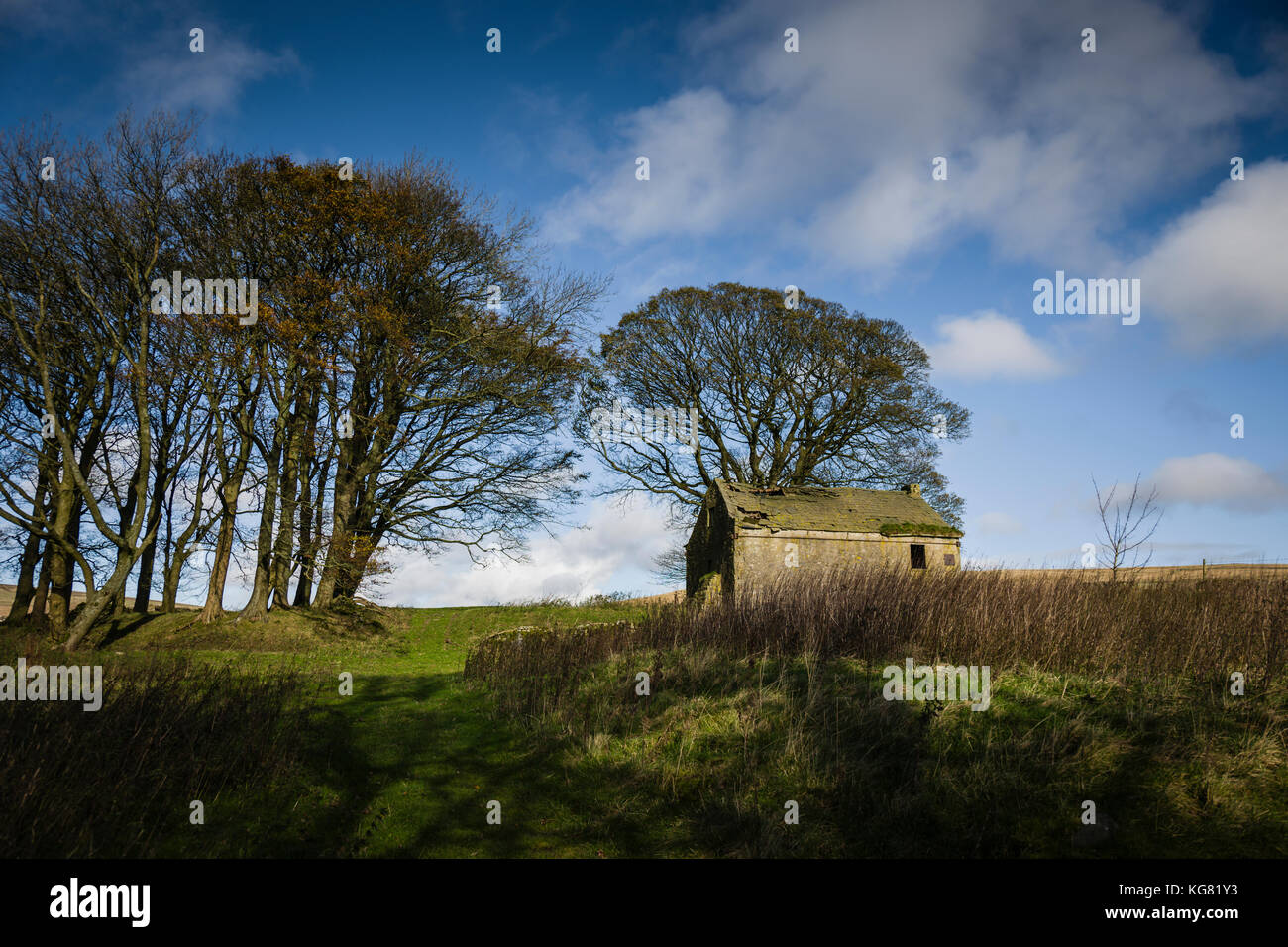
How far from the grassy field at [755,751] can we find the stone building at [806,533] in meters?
11.6

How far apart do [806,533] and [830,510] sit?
6.51ft

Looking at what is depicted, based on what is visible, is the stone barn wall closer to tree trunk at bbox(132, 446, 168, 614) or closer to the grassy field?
the grassy field

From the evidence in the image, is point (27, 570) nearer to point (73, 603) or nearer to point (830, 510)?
point (73, 603)

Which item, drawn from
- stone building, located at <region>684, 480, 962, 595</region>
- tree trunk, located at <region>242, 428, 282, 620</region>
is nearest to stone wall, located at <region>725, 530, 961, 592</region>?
stone building, located at <region>684, 480, 962, 595</region>

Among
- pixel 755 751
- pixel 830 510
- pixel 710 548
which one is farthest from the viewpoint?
pixel 710 548

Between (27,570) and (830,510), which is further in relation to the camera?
(830,510)

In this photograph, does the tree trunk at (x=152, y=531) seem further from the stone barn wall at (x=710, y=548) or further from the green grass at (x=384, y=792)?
the stone barn wall at (x=710, y=548)

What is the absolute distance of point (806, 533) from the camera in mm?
23969

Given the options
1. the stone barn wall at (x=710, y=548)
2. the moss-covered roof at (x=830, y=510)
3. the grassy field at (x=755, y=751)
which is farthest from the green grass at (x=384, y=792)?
the moss-covered roof at (x=830, y=510)

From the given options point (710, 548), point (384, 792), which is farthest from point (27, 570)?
point (710, 548)

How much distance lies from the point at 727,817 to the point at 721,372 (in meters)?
22.2

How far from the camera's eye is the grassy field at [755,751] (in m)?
5.64
